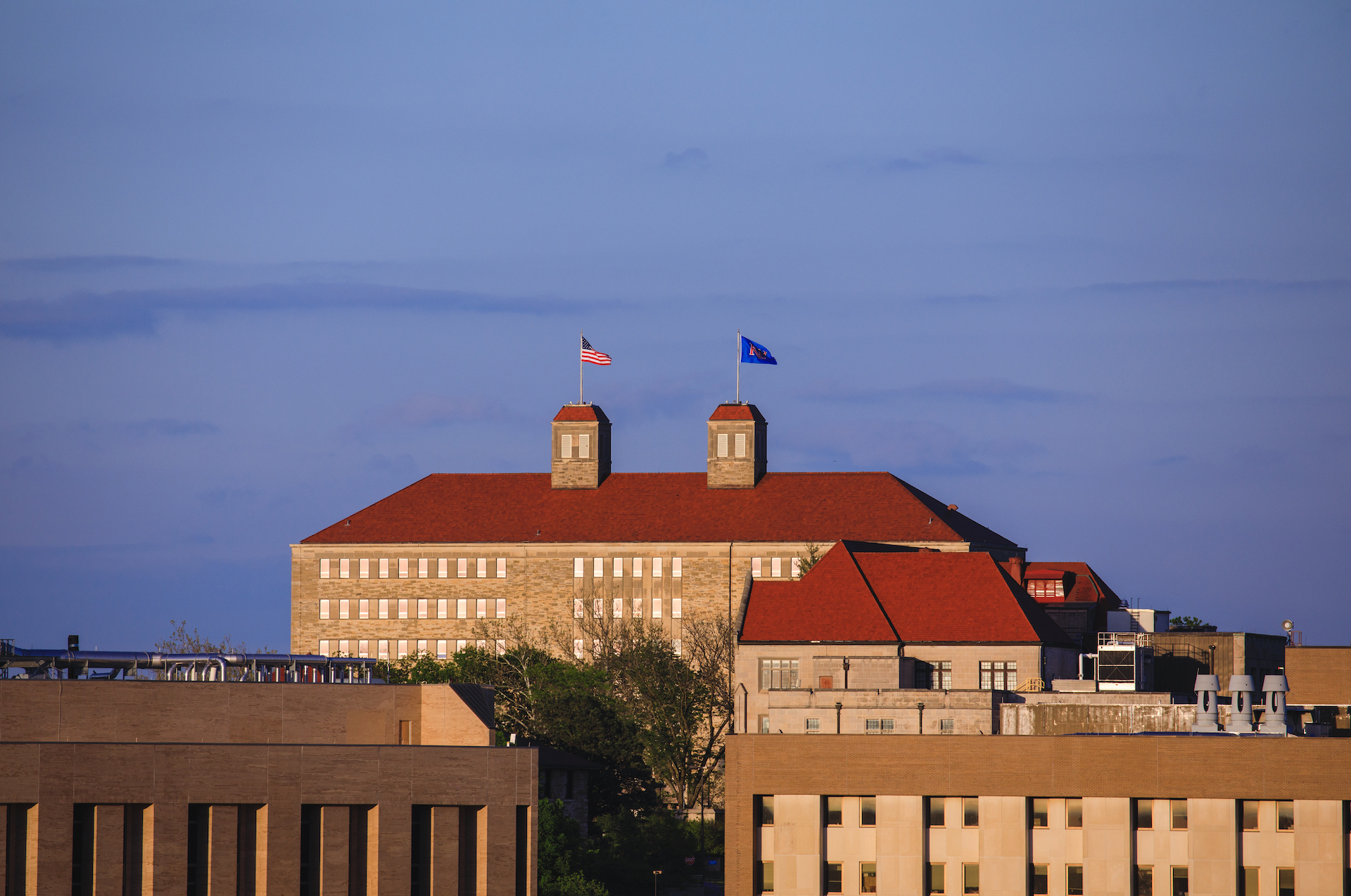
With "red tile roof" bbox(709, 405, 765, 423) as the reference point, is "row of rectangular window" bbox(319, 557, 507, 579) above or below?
below

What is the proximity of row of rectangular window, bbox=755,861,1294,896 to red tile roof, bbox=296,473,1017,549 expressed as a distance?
258 feet

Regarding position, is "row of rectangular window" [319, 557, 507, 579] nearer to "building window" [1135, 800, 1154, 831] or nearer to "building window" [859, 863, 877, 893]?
"building window" [859, 863, 877, 893]

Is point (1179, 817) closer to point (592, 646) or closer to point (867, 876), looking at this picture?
point (867, 876)

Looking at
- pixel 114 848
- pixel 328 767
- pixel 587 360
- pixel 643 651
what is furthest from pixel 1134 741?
pixel 587 360

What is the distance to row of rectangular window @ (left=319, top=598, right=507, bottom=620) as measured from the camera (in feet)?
467

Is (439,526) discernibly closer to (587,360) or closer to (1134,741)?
(587,360)

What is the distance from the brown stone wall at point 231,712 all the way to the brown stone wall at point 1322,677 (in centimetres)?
2848

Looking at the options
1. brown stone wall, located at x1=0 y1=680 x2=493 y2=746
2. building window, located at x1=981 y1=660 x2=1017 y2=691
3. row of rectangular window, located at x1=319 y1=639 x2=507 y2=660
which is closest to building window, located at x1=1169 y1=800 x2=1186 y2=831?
brown stone wall, located at x1=0 y1=680 x2=493 y2=746

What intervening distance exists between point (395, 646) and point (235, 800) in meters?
91.5

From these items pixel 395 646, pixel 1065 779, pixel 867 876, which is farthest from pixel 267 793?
pixel 395 646

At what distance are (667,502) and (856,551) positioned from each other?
36988 millimetres

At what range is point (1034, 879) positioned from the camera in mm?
54219

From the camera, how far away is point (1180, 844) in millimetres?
53469

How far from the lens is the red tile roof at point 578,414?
14738cm
